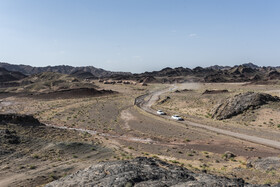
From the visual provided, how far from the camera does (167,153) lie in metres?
26.5

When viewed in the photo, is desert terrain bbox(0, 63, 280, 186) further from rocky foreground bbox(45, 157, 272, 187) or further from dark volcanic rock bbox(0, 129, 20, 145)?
rocky foreground bbox(45, 157, 272, 187)

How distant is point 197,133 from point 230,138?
5.23 meters

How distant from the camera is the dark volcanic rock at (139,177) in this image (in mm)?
13195

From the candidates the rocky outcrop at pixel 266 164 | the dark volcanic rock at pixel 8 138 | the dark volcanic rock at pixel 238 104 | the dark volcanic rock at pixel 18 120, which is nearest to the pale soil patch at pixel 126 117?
the dark volcanic rock at pixel 18 120

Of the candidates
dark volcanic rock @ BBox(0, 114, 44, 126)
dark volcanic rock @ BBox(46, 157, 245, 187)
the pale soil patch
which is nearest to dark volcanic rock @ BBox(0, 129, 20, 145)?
dark volcanic rock @ BBox(0, 114, 44, 126)

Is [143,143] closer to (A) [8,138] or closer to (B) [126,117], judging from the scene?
(A) [8,138]

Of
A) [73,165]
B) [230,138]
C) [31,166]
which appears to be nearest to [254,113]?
[230,138]

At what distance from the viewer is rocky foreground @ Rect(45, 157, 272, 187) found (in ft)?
43.3

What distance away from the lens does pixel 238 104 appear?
46.4 meters

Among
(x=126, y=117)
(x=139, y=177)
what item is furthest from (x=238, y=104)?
(x=139, y=177)

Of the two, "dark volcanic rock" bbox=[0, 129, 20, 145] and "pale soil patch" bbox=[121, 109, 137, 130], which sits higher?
"dark volcanic rock" bbox=[0, 129, 20, 145]

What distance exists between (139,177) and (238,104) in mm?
38831

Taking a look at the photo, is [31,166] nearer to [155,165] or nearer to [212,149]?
[155,165]

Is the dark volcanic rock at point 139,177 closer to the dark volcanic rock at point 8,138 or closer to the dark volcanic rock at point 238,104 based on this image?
the dark volcanic rock at point 8,138
